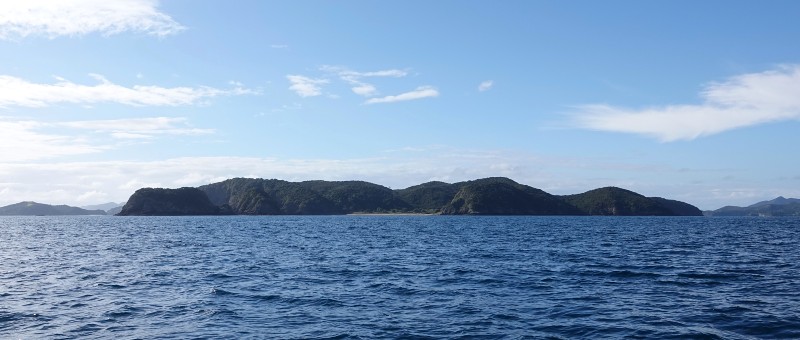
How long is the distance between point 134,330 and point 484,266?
29.9 meters

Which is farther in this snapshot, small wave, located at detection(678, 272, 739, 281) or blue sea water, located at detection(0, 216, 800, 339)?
small wave, located at detection(678, 272, 739, 281)

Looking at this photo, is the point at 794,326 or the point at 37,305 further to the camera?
the point at 37,305

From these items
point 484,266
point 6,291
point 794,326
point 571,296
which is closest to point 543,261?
point 484,266

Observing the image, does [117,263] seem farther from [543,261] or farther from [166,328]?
[543,261]

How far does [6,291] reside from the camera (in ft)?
121

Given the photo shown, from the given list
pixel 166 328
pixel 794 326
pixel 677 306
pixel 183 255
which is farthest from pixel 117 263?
pixel 794 326

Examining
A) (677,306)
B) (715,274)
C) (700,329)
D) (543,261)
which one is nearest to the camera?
(700,329)

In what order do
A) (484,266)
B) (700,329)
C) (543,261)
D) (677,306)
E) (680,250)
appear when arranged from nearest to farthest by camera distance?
(700,329) < (677,306) < (484,266) < (543,261) < (680,250)

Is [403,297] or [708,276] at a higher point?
[708,276]

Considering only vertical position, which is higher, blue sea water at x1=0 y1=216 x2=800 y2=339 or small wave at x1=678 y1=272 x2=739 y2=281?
small wave at x1=678 y1=272 x2=739 y2=281

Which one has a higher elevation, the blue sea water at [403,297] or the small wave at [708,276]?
the small wave at [708,276]

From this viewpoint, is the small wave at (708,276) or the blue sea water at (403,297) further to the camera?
the small wave at (708,276)

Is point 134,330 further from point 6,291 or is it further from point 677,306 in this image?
point 677,306

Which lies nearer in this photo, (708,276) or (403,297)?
(403,297)
